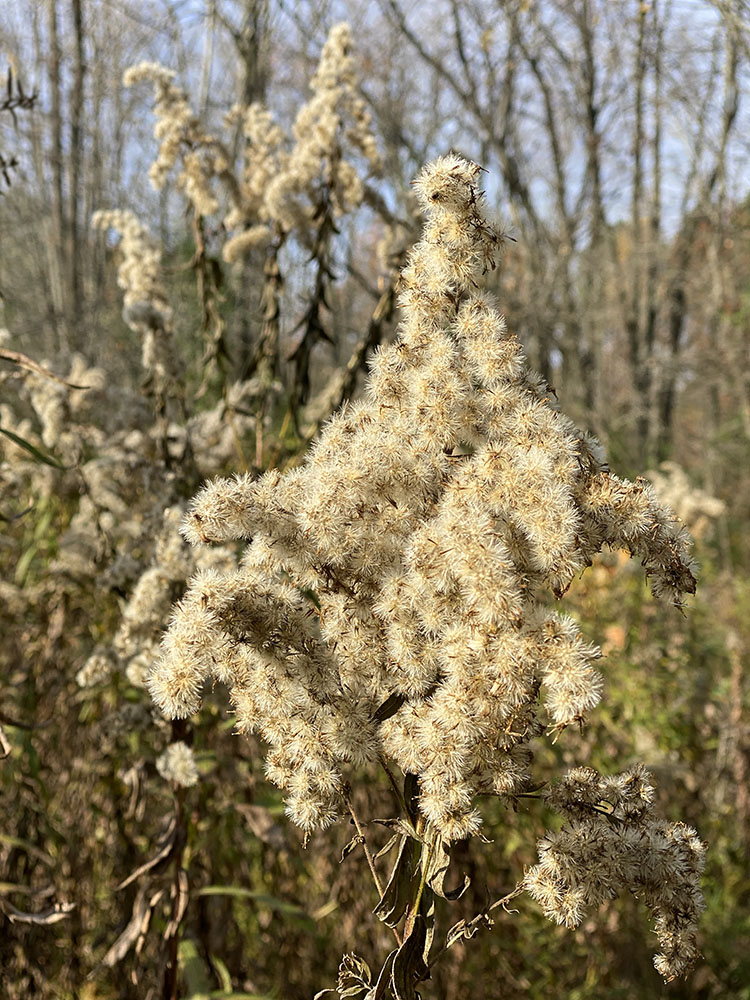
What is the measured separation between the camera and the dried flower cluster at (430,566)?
918 millimetres

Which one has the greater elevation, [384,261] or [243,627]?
[384,261]

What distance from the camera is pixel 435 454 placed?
1041 millimetres

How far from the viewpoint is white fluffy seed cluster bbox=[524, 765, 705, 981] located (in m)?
0.97

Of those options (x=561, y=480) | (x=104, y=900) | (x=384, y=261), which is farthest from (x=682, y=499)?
(x=561, y=480)

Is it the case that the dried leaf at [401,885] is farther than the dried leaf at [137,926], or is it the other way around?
the dried leaf at [137,926]

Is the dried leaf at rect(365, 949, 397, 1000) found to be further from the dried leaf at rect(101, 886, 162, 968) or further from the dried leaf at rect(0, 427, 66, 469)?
the dried leaf at rect(0, 427, 66, 469)

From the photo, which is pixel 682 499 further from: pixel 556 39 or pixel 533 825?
pixel 556 39

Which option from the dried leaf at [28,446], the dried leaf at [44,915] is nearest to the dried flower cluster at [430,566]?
the dried leaf at [28,446]

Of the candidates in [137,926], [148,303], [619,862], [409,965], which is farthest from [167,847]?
[148,303]

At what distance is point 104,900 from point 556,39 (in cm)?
635

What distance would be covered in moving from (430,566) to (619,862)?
40 centimetres

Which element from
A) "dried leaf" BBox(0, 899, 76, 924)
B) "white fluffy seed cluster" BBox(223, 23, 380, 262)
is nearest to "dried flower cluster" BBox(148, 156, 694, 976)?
"dried leaf" BBox(0, 899, 76, 924)

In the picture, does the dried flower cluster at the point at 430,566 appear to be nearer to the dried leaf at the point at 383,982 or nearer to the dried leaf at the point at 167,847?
the dried leaf at the point at 383,982

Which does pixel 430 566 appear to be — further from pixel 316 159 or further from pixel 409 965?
pixel 316 159
